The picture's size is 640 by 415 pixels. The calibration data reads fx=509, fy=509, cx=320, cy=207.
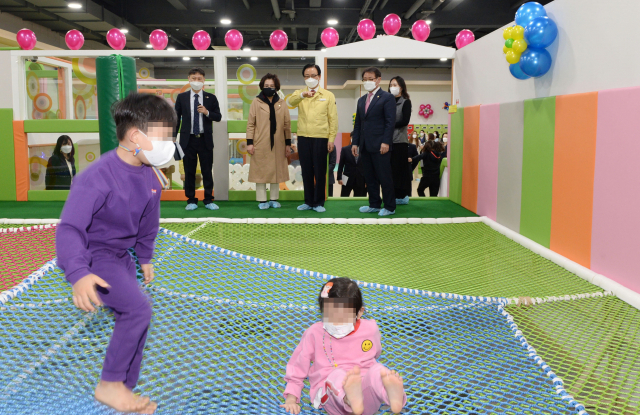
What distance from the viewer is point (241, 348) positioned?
2445 mm

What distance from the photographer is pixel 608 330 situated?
102 inches

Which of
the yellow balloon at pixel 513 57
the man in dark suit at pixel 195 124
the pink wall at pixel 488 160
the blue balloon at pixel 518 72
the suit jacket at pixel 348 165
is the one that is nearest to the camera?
the yellow balloon at pixel 513 57

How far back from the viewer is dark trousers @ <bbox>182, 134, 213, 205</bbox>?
5.84 metres

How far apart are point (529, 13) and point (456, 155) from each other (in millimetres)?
2801

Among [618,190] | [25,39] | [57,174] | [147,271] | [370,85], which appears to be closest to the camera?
[147,271]

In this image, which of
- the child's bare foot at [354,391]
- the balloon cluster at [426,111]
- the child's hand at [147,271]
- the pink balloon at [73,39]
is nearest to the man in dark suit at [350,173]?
the pink balloon at [73,39]

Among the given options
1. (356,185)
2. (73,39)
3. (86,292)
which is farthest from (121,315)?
(73,39)

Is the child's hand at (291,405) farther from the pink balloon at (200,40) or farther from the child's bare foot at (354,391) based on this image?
the pink balloon at (200,40)

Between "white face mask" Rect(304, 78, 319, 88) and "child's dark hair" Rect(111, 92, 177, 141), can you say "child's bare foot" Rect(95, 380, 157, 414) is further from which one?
"white face mask" Rect(304, 78, 319, 88)

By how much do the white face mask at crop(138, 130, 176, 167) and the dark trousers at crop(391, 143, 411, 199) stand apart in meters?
4.48

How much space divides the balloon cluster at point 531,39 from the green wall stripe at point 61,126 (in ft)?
17.2

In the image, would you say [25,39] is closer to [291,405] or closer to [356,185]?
[356,185]

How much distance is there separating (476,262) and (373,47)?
3.87m

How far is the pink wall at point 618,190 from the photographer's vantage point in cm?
301
